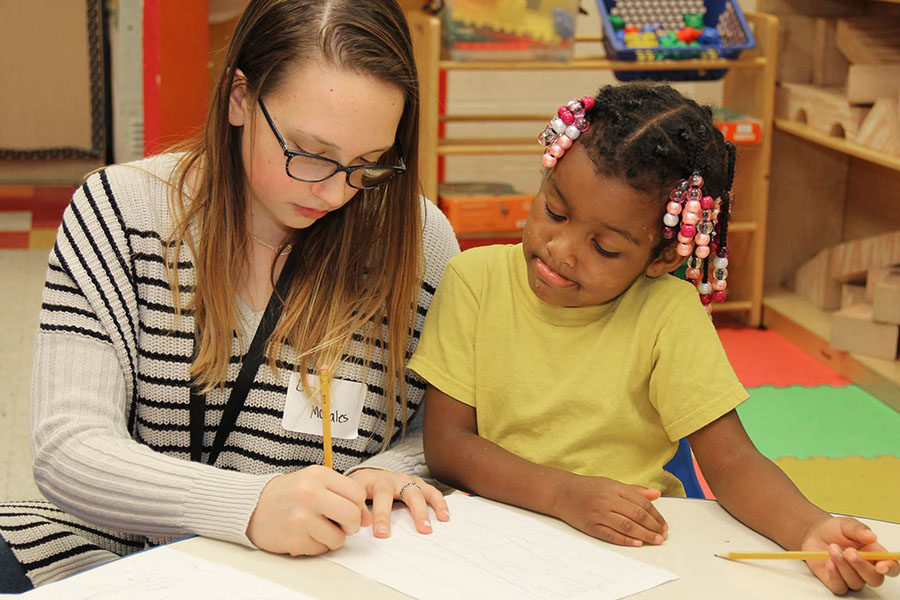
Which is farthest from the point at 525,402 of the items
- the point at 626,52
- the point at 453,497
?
the point at 626,52

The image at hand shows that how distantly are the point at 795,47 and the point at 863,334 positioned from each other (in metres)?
1.13

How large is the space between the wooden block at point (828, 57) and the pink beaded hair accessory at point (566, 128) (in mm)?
2778

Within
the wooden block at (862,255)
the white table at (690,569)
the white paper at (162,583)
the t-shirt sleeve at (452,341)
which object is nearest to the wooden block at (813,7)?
the wooden block at (862,255)

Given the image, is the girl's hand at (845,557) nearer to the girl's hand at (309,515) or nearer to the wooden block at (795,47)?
the girl's hand at (309,515)

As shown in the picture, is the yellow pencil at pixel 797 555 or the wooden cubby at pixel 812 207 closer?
the yellow pencil at pixel 797 555

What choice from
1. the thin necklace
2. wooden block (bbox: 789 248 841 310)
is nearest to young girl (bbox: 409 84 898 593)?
the thin necklace

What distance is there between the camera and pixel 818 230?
4.07m

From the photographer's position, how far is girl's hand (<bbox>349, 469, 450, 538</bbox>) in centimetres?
115

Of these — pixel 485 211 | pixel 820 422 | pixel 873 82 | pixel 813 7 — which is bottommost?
pixel 820 422

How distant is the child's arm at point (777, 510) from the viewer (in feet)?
3.45

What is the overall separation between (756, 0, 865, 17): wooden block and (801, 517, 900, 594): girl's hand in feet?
10.3

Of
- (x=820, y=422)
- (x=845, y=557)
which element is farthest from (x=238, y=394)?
(x=820, y=422)

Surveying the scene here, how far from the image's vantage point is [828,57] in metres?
3.81

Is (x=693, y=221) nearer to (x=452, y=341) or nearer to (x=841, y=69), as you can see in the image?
(x=452, y=341)
